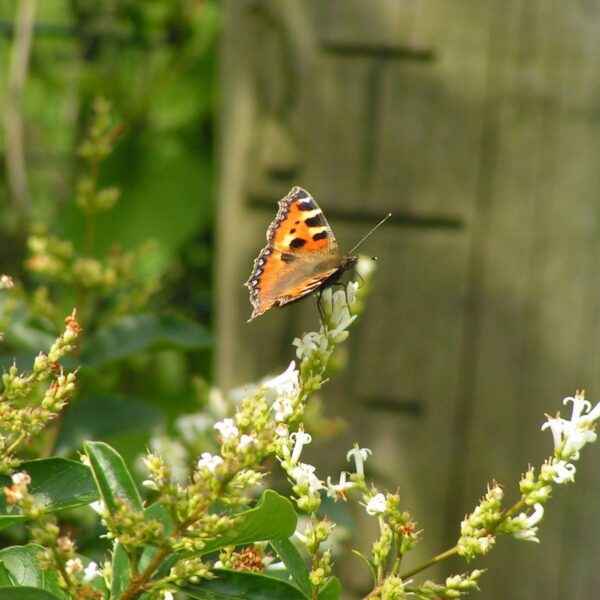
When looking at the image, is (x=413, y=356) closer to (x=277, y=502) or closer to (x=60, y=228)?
(x=60, y=228)

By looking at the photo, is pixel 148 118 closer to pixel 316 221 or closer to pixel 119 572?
pixel 316 221

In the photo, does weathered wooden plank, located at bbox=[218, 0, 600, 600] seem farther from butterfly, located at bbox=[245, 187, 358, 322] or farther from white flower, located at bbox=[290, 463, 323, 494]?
white flower, located at bbox=[290, 463, 323, 494]

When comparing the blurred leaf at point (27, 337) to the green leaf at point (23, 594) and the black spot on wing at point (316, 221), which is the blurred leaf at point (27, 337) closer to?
the black spot on wing at point (316, 221)

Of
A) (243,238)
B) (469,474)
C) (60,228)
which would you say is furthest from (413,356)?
(60,228)

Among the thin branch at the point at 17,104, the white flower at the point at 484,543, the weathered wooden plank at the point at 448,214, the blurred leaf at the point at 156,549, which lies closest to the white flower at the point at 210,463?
the blurred leaf at the point at 156,549

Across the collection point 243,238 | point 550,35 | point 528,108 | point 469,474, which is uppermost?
point 550,35

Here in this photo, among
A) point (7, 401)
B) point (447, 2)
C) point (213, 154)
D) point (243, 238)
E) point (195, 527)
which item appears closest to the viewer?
point (195, 527)

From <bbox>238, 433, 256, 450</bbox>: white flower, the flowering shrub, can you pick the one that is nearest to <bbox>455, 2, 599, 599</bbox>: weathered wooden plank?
the flowering shrub
